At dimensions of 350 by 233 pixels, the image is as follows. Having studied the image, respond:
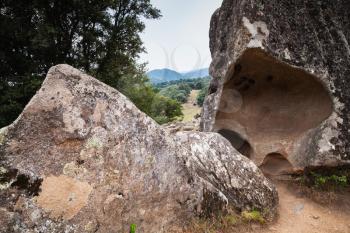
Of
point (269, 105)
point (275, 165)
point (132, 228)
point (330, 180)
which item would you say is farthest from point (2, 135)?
point (269, 105)

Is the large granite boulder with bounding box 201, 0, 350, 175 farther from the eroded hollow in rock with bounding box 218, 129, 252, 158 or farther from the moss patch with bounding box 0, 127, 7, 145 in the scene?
the moss patch with bounding box 0, 127, 7, 145

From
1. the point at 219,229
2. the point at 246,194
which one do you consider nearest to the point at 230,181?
the point at 246,194

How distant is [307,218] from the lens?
7.08 m

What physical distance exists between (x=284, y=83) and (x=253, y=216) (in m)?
5.77

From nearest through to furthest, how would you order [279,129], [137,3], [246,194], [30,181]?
[30,181], [246,194], [279,129], [137,3]

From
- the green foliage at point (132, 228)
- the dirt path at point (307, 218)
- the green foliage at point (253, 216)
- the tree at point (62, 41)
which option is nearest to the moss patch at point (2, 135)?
the green foliage at point (132, 228)

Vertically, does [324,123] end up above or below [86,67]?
A: below

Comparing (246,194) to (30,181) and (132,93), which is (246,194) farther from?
(132,93)

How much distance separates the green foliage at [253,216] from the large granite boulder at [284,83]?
9.65 ft

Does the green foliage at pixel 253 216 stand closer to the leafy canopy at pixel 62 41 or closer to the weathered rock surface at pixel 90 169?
the weathered rock surface at pixel 90 169

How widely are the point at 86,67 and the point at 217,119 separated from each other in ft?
30.5

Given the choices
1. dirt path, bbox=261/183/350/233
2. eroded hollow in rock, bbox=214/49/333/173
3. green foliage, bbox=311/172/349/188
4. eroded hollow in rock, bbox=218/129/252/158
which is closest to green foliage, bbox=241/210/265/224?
dirt path, bbox=261/183/350/233

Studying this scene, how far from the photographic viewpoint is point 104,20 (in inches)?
662

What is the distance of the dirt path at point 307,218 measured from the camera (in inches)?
255
